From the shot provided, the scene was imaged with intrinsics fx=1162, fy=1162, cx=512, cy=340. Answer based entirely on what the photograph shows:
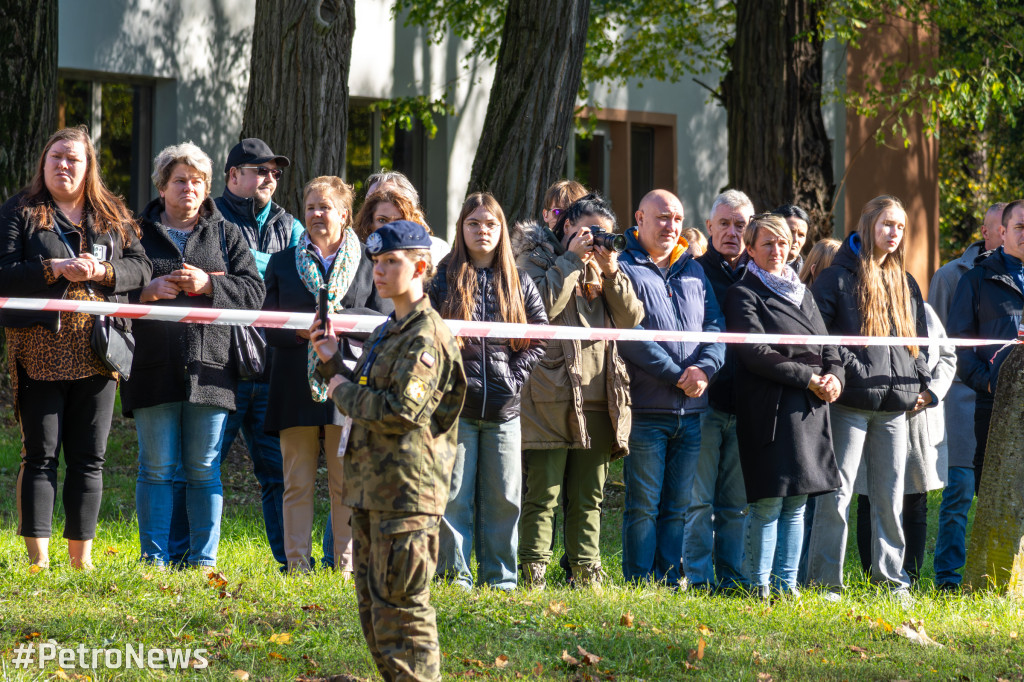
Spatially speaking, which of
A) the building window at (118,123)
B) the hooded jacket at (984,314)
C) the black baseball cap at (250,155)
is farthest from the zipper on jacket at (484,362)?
the building window at (118,123)

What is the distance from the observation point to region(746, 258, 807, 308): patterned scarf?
6387 millimetres

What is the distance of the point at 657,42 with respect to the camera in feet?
53.0

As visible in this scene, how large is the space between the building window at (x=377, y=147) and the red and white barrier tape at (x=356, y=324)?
9177mm

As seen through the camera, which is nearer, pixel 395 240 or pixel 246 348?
pixel 395 240

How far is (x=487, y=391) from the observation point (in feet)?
18.7

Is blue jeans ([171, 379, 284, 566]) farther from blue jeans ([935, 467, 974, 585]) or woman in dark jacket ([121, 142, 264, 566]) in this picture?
blue jeans ([935, 467, 974, 585])

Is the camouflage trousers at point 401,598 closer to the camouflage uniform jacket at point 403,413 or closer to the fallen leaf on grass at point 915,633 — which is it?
the camouflage uniform jacket at point 403,413

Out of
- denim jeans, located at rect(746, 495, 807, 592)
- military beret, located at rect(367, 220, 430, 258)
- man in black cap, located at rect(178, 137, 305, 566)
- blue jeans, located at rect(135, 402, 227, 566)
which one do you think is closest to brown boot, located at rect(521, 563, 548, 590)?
denim jeans, located at rect(746, 495, 807, 592)

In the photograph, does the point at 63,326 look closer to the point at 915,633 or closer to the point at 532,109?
the point at 915,633

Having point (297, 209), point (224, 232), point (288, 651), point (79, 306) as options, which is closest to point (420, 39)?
point (297, 209)

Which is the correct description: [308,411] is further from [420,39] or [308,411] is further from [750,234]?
[420,39]

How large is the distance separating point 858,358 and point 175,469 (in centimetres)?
375

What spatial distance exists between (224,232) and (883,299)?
3684 millimetres

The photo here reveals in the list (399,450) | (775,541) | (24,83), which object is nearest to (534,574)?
(775,541)
